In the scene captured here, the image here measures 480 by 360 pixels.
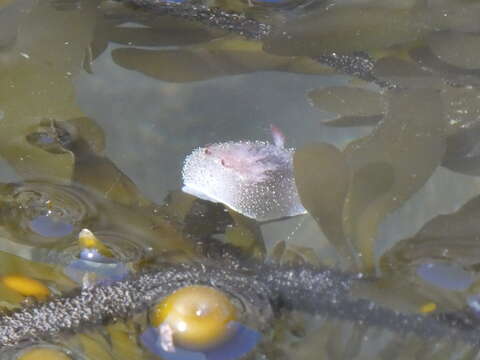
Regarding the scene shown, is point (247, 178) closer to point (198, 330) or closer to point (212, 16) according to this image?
point (198, 330)

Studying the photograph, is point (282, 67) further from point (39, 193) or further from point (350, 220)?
point (39, 193)

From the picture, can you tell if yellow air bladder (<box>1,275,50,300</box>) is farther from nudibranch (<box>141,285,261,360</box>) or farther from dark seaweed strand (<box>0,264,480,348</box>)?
nudibranch (<box>141,285,261,360</box>)

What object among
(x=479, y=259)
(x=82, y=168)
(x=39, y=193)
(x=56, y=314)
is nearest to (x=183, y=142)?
(x=82, y=168)

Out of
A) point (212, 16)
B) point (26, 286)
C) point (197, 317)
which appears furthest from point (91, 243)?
point (212, 16)

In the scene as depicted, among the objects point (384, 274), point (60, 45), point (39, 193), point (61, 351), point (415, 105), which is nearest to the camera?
point (61, 351)

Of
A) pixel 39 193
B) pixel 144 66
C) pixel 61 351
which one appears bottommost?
pixel 61 351

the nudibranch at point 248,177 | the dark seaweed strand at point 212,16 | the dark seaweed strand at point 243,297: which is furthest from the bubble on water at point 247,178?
the dark seaweed strand at point 212,16

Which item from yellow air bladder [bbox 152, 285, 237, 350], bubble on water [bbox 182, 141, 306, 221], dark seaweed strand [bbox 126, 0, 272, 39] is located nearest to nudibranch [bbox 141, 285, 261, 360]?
yellow air bladder [bbox 152, 285, 237, 350]

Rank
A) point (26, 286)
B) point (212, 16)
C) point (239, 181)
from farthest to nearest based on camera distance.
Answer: point (212, 16)
point (239, 181)
point (26, 286)

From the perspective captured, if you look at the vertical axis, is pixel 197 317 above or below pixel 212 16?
below
